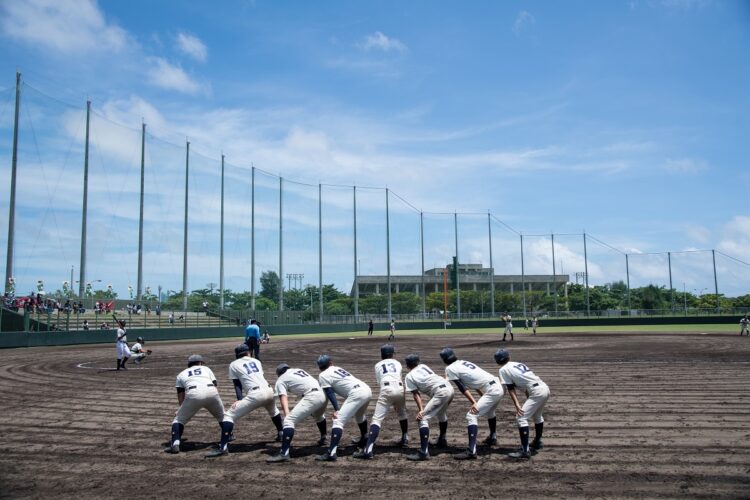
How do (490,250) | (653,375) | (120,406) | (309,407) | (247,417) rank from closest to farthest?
1. (309,407)
2. (247,417)
3. (120,406)
4. (653,375)
5. (490,250)

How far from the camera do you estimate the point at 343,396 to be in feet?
33.6

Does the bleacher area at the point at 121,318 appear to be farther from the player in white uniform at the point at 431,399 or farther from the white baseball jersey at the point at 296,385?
the player in white uniform at the point at 431,399

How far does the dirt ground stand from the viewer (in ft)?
26.3

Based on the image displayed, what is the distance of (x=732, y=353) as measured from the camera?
26500mm

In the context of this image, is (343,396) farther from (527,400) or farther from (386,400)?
(527,400)

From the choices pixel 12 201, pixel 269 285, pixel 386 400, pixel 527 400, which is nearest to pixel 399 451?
pixel 386 400

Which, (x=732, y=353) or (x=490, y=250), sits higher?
(x=490, y=250)

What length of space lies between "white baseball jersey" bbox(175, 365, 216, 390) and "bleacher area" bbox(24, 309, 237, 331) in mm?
34522

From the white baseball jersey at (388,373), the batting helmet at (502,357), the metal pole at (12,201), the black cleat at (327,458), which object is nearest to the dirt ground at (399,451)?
the black cleat at (327,458)

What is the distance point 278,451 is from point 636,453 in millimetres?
5934

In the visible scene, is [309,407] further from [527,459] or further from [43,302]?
[43,302]

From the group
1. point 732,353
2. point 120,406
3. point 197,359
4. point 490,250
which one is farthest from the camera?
point 490,250

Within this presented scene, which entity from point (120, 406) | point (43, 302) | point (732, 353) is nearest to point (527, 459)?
point (120, 406)

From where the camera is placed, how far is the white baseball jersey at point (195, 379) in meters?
10.4
